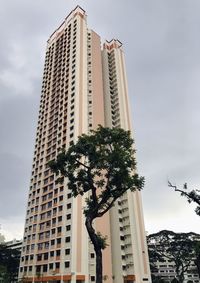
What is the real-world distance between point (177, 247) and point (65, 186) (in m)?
31.5

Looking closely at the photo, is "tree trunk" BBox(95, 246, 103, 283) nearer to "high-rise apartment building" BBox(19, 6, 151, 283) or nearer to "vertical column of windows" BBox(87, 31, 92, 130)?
"high-rise apartment building" BBox(19, 6, 151, 283)

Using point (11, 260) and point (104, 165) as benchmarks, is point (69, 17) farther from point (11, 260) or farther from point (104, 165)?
point (104, 165)

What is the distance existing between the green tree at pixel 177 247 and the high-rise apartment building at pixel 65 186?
36.0 feet

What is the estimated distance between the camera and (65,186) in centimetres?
6194

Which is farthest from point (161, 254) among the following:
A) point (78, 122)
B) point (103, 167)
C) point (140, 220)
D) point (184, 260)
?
point (103, 167)

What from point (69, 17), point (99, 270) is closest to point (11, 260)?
point (99, 270)

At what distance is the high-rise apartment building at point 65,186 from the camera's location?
5544cm

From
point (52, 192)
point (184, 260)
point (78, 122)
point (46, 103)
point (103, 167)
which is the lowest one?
point (184, 260)

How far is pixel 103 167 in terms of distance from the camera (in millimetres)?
25250

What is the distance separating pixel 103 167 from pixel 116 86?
204 feet

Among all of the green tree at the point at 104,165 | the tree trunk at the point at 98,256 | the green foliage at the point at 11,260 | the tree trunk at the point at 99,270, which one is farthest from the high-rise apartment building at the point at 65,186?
the tree trunk at the point at 99,270

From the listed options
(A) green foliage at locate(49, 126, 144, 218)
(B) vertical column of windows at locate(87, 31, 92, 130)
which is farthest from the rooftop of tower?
(A) green foliage at locate(49, 126, 144, 218)

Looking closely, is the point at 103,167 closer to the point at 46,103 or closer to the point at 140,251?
the point at 140,251

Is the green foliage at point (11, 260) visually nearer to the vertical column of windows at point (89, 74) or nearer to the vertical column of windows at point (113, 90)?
the vertical column of windows at point (89, 74)
